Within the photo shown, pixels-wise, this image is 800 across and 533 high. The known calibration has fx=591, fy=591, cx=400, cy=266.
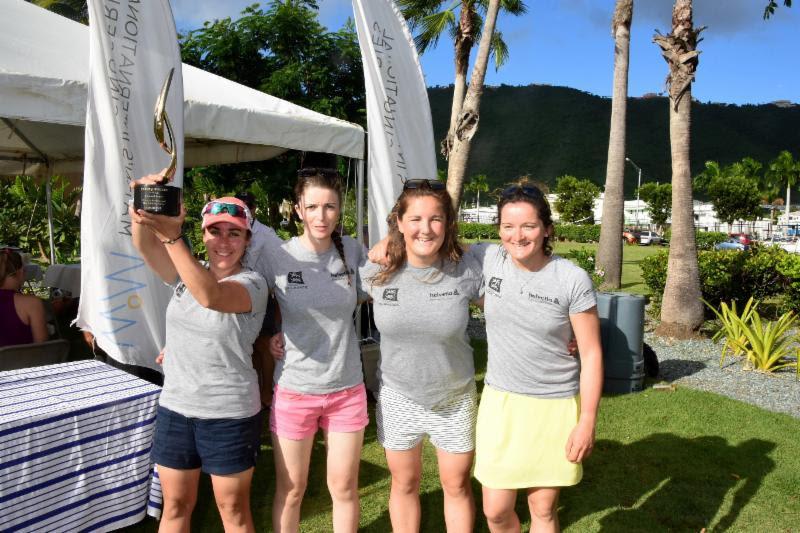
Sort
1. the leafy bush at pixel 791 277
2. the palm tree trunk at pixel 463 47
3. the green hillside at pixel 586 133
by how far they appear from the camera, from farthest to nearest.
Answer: the green hillside at pixel 586 133, the palm tree trunk at pixel 463 47, the leafy bush at pixel 791 277

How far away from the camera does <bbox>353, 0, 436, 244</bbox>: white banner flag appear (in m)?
4.23

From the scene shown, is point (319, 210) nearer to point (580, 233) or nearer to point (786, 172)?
point (580, 233)

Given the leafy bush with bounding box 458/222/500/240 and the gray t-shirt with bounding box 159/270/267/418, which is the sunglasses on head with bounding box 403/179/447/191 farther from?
the leafy bush with bounding box 458/222/500/240

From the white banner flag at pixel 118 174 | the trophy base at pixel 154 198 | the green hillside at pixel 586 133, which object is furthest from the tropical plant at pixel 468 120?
the green hillside at pixel 586 133

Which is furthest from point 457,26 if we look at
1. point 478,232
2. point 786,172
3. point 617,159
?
point 786,172

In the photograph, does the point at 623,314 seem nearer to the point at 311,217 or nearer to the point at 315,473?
the point at 315,473

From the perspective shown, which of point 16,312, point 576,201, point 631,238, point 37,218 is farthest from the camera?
point 576,201

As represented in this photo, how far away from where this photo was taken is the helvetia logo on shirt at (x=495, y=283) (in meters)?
2.29

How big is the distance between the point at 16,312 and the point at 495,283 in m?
3.36

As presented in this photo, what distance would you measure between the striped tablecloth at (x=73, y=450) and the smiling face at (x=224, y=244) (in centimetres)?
90

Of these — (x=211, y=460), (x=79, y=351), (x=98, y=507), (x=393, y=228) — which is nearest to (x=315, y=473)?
(x=98, y=507)

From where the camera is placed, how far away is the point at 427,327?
2.29m

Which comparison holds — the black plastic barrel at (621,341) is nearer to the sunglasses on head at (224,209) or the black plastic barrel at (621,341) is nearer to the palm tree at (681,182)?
the palm tree at (681,182)

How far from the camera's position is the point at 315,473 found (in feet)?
12.2
